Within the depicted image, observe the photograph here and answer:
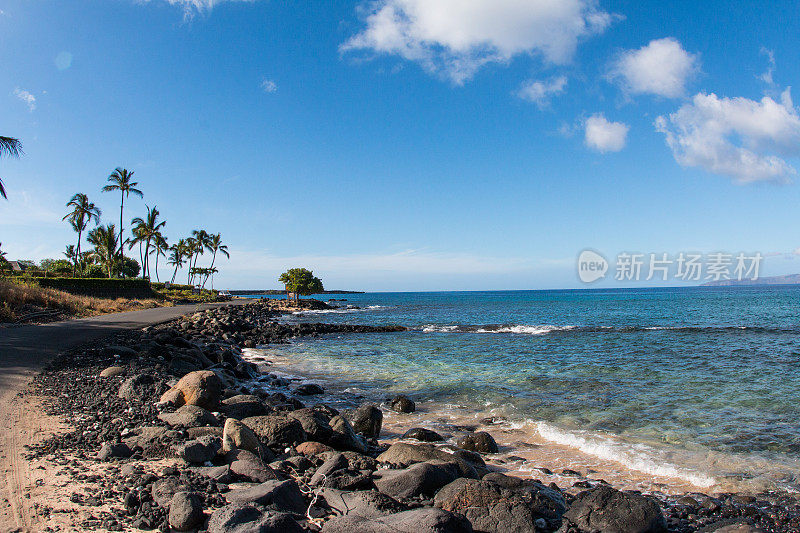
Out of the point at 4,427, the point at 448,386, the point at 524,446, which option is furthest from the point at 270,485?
the point at 448,386

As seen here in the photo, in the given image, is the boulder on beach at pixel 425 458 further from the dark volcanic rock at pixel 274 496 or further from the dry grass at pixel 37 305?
the dry grass at pixel 37 305

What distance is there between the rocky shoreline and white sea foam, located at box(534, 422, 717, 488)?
3.04ft

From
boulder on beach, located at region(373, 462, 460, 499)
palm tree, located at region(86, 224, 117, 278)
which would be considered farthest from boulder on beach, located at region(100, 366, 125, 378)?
palm tree, located at region(86, 224, 117, 278)

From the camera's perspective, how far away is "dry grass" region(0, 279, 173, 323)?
23.1 metres

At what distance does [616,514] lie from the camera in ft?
18.1

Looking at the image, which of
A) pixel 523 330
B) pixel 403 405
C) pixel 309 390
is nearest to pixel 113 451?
pixel 403 405

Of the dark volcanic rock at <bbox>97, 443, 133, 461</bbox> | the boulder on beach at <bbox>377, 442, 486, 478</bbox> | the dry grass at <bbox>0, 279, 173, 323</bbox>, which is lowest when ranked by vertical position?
the boulder on beach at <bbox>377, 442, 486, 478</bbox>

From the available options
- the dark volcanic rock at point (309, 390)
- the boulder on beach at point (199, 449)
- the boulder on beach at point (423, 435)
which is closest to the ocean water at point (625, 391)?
the dark volcanic rock at point (309, 390)

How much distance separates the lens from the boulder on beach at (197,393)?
363 inches

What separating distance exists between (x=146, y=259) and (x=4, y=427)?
73799 mm

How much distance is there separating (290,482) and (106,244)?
7035 cm

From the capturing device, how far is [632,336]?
31.5 meters

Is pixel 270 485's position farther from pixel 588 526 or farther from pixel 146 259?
pixel 146 259

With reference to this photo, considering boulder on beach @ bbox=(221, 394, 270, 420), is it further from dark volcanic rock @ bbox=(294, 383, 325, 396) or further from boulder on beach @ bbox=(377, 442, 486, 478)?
dark volcanic rock @ bbox=(294, 383, 325, 396)
